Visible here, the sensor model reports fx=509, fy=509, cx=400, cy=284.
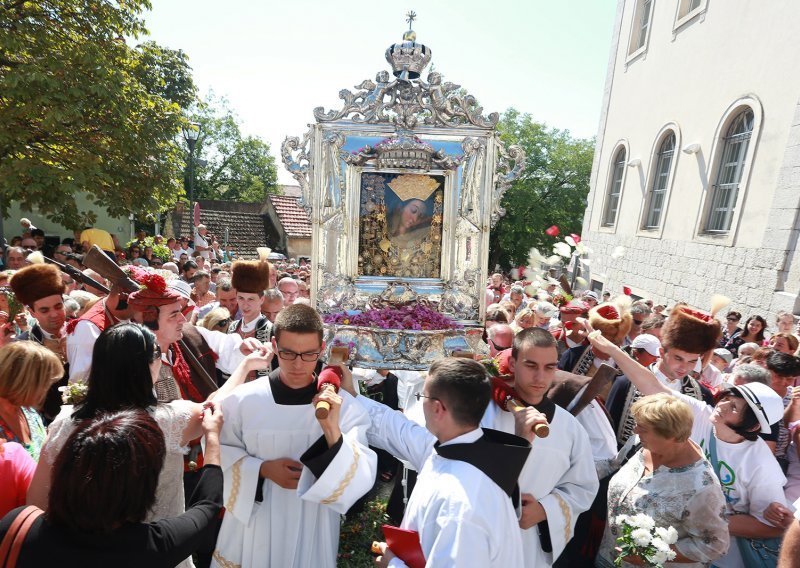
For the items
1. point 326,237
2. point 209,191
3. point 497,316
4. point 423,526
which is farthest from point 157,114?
point 209,191

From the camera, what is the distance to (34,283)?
13.3ft

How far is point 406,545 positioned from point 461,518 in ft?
1.15

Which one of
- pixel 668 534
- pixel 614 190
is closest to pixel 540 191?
pixel 614 190

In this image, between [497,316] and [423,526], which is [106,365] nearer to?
[423,526]

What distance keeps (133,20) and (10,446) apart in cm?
1145

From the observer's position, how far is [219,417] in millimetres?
2441

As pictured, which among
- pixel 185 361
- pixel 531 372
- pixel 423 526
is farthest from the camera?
pixel 185 361

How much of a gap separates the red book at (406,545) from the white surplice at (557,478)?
2.79ft

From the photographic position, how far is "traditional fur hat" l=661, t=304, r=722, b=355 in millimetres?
3654

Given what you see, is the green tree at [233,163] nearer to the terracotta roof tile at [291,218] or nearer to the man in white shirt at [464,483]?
the terracotta roof tile at [291,218]

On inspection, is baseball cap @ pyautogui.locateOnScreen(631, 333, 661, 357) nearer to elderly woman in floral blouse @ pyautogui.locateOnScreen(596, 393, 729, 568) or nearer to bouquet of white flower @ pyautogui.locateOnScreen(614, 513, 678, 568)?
elderly woman in floral blouse @ pyautogui.locateOnScreen(596, 393, 729, 568)

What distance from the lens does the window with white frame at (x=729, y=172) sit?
10.3 metres

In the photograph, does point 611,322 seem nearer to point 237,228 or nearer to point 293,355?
point 293,355

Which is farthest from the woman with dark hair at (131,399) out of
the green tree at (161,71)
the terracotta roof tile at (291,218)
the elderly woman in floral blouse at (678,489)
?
the terracotta roof tile at (291,218)
